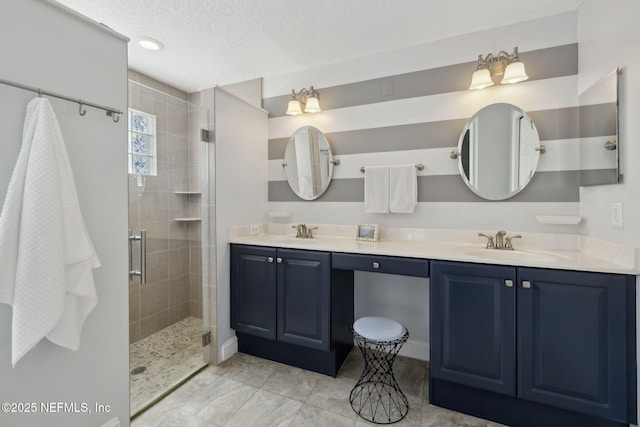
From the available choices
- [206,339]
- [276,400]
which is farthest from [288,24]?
[276,400]

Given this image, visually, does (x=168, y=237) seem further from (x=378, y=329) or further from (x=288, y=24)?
(x=288, y=24)

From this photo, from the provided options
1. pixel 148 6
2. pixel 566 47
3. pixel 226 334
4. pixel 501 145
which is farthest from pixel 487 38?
pixel 226 334

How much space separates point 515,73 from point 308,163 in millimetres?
1667

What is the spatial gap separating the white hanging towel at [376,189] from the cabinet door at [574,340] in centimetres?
107

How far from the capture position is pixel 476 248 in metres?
1.95

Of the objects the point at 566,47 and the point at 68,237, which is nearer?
the point at 68,237

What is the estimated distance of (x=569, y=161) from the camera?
1862 millimetres

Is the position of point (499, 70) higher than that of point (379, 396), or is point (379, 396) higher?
point (499, 70)

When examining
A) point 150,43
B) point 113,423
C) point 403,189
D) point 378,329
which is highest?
point 150,43

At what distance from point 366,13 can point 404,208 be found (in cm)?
140

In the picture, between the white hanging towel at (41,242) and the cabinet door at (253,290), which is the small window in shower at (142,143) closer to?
the white hanging towel at (41,242)

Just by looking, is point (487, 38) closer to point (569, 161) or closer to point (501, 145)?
point (501, 145)

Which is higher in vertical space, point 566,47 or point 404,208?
point 566,47

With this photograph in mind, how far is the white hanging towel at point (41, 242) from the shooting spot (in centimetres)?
99
